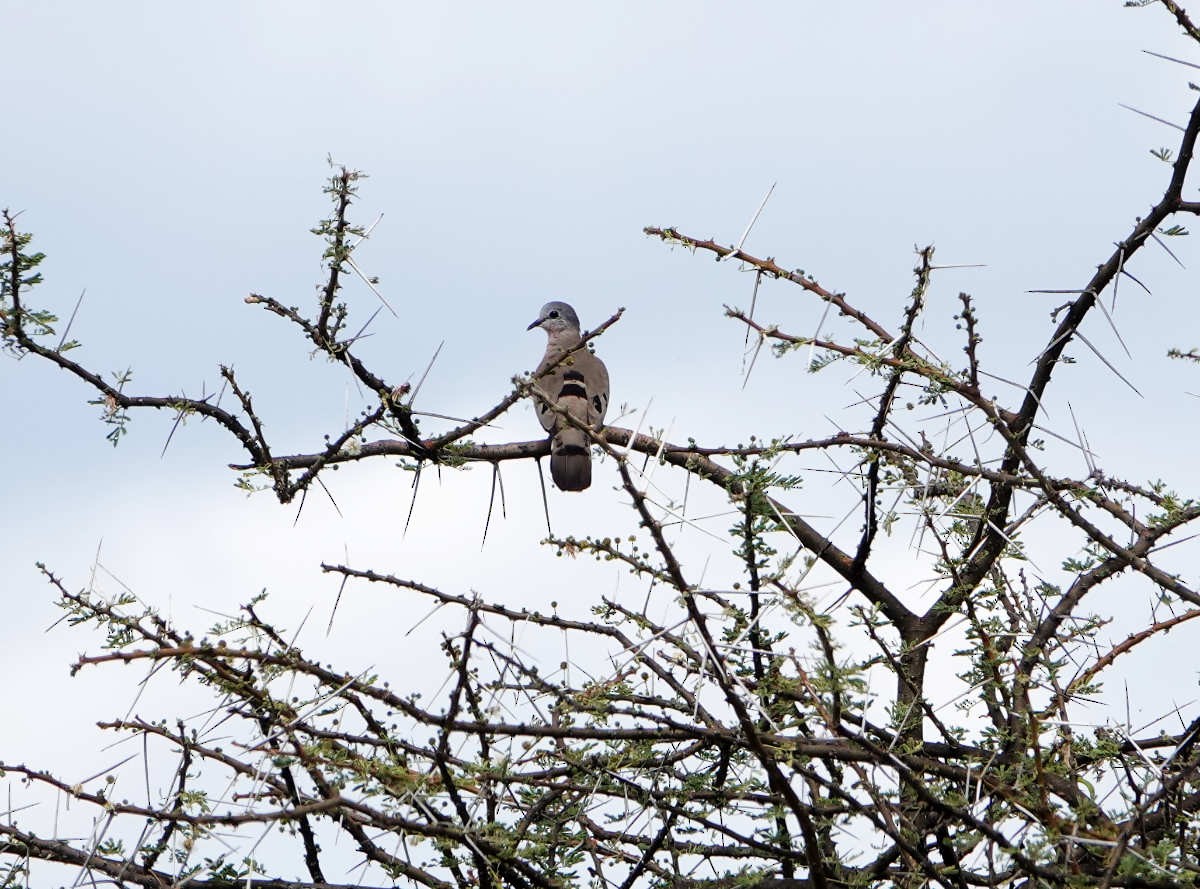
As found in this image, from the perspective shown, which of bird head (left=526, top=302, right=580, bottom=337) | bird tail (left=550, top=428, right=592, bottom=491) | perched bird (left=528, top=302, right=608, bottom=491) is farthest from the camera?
bird head (left=526, top=302, right=580, bottom=337)

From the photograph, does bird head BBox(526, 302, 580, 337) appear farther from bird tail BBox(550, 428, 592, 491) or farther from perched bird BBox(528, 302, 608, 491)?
bird tail BBox(550, 428, 592, 491)

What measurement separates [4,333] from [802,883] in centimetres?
298

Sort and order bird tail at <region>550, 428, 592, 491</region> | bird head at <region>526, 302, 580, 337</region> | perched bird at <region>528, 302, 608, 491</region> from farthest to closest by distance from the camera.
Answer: bird head at <region>526, 302, 580, 337</region>
bird tail at <region>550, 428, 592, 491</region>
perched bird at <region>528, 302, 608, 491</region>

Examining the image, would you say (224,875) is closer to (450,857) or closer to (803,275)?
(450,857)

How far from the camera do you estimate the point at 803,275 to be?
4.57 metres

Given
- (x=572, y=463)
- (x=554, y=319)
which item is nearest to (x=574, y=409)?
(x=572, y=463)

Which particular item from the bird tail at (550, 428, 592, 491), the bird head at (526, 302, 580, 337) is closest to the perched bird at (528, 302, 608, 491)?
the bird tail at (550, 428, 592, 491)

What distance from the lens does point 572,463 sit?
6648 mm

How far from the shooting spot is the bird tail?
6547mm

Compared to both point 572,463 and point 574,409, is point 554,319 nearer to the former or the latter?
point 574,409

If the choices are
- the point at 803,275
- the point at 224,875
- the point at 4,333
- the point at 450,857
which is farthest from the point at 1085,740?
the point at 4,333

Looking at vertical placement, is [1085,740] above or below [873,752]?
above

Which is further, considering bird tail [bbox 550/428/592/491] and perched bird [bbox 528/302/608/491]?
bird tail [bbox 550/428/592/491]

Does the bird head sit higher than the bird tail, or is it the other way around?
the bird head
